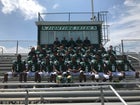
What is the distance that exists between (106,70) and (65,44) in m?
6.00

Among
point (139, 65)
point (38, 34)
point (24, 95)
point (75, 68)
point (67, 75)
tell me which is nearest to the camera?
point (24, 95)

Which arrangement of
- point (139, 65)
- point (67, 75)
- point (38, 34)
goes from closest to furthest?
point (67, 75), point (139, 65), point (38, 34)

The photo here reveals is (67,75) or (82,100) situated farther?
(67,75)

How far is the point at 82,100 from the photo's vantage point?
27.6 feet

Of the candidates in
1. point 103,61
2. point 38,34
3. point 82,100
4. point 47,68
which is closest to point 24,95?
point 82,100

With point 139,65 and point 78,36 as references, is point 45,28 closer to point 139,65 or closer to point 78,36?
point 78,36

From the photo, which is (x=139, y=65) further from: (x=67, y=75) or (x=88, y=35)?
(x=67, y=75)

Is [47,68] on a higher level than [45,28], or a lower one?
lower

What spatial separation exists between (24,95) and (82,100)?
1.70 metres

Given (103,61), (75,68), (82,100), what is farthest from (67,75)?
(82,100)

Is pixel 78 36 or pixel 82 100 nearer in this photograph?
pixel 82 100

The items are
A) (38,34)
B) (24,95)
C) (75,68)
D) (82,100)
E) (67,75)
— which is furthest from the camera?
(38,34)

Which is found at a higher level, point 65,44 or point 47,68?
point 65,44

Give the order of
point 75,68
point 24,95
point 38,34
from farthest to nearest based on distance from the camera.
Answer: point 38,34
point 75,68
point 24,95
